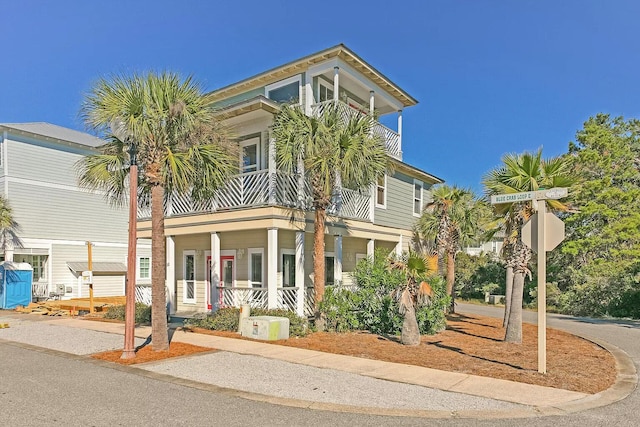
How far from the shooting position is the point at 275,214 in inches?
553

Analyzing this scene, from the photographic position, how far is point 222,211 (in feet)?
50.4

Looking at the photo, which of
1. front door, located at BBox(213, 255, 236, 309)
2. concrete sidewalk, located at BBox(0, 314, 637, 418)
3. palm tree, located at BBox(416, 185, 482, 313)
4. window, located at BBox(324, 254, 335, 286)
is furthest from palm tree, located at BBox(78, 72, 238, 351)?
palm tree, located at BBox(416, 185, 482, 313)

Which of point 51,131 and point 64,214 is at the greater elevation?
point 51,131

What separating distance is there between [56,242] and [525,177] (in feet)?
79.2

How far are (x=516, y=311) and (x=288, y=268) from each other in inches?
328

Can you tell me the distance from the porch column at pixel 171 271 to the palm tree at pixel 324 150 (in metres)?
6.62

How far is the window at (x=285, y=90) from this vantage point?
17.7 m

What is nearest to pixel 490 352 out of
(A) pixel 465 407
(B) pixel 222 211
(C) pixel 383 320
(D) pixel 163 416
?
(C) pixel 383 320

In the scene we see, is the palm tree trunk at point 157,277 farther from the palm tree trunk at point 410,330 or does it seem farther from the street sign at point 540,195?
the street sign at point 540,195

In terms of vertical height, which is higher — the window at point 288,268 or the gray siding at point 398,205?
the gray siding at point 398,205

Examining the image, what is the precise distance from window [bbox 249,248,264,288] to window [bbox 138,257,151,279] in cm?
1372

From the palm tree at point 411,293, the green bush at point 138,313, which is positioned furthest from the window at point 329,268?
the palm tree at point 411,293

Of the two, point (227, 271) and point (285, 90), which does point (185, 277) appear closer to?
point (227, 271)

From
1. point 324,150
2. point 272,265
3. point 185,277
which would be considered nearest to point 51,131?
point 185,277
